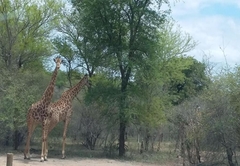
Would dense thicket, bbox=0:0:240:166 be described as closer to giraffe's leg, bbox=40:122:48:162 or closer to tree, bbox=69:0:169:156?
tree, bbox=69:0:169:156

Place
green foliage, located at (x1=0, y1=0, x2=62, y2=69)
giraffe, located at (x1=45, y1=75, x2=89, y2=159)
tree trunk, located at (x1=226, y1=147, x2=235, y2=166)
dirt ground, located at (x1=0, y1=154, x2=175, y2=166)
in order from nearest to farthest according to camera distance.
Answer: tree trunk, located at (x1=226, y1=147, x2=235, y2=166)
dirt ground, located at (x1=0, y1=154, x2=175, y2=166)
giraffe, located at (x1=45, y1=75, x2=89, y2=159)
green foliage, located at (x1=0, y1=0, x2=62, y2=69)

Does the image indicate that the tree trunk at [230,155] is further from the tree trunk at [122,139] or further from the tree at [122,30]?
the tree trunk at [122,139]

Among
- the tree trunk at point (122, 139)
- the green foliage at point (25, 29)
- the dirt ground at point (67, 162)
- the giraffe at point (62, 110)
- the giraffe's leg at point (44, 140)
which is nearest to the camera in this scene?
the dirt ground at point (67, 162)

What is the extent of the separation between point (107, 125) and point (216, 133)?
8.60m

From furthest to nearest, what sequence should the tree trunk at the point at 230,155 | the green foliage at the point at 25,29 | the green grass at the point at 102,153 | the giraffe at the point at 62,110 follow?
the green foliage at the point at 25,29 < the green grass at the point at 102,153 < the giraffe at the point at 62,110 < the tree trunk at the point at 230,155

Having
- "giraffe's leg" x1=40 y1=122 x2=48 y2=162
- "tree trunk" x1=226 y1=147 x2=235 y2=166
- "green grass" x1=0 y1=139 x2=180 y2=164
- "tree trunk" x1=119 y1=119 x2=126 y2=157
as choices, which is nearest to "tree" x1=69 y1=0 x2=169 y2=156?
"tree trunk" x1=119 y1=119 x2=126 y2=157

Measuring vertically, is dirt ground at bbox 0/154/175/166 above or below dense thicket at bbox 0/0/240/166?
below

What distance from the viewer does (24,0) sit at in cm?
3112

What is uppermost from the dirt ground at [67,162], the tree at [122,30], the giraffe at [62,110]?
the tree at [122,30]

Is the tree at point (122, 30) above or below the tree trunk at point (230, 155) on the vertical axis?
above

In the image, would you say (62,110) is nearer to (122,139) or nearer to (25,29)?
(122,139)

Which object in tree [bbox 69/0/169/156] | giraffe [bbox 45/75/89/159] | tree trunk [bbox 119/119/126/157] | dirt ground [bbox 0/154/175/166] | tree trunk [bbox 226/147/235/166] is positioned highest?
tree [bbox 69/0/169/156]

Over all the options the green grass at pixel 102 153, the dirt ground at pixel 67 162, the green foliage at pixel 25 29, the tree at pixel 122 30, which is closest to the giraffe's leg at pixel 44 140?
the dirt ground at pixel 67 162

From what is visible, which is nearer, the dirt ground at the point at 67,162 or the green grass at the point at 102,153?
the dirt ground at the point at 67,162
